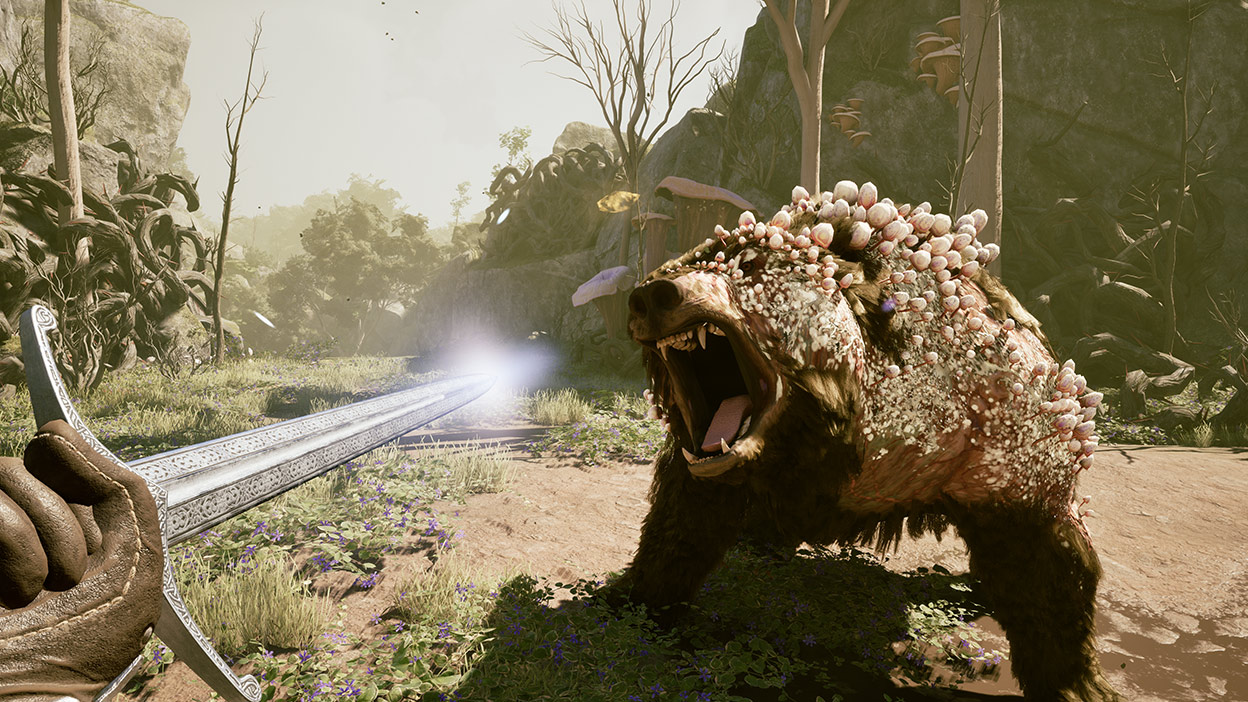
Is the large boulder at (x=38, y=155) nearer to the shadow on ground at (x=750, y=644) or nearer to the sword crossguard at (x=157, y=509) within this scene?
the sword crossguard at (x=157, y=509)

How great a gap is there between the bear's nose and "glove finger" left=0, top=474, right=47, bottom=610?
1.39m

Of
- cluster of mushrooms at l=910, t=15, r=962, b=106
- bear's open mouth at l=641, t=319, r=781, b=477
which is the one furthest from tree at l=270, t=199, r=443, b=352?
bear's open mouth at l=641, t=319, r=781, b=477

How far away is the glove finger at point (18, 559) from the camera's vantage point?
0.94 metres

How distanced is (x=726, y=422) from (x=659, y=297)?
0.51 metres

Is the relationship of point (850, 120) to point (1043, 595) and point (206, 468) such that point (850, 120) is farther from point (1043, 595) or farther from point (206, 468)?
point (206, 468)

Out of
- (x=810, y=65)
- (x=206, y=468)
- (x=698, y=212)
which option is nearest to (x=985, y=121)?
(x=810, y=65)

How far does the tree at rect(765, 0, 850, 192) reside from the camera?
9.62m

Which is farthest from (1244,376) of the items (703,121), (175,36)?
(175,36)

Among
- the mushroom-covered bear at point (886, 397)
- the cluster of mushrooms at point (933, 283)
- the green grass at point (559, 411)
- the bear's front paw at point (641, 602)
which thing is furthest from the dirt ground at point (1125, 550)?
the green grass at point (559, 411)

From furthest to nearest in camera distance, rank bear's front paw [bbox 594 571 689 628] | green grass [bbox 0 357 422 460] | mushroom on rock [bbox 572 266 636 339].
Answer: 1. mushroom on rock [bbox 572 266 636 339]
2. green grass [bbox 0 357 422 460]
3. bear's front paw [bbox 594 571 689 628]

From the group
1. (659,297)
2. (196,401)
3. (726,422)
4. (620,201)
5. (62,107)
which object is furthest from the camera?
Result: (620,201)

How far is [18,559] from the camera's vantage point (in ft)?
A: 3.14

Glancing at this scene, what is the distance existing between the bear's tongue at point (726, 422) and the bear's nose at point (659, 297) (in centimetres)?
45

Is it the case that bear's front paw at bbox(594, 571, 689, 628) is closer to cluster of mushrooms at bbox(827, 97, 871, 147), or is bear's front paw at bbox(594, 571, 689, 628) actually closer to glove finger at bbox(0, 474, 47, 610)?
glove finger at bbox(0, 474, 47, 610)
